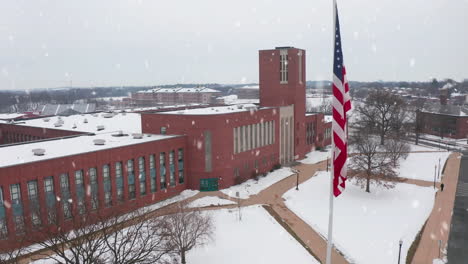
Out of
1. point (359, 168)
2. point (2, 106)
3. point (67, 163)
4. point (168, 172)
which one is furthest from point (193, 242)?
point (2, 106)

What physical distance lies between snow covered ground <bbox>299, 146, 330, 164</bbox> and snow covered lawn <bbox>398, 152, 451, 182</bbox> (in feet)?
40.5

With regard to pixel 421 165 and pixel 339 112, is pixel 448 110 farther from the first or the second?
pixel 339 112

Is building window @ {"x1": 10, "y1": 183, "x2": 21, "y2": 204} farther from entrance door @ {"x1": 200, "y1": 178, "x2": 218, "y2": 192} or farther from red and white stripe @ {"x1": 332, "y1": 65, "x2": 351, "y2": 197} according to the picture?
red and white stripe @ {"x1": 332, "y1": 65, "x2": 351, "y2": 197}

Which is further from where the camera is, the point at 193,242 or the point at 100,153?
the point at 100,153

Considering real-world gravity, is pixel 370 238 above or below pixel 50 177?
below

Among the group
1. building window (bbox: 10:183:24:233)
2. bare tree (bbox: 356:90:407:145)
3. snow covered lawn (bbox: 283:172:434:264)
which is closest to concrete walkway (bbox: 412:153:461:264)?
snow covered lawn (bbox: 283:172:434:264)

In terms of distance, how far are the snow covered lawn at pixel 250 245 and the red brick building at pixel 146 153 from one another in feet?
26.8

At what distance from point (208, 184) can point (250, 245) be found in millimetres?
16210

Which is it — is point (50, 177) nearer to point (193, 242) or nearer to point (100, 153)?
point (100, 153)

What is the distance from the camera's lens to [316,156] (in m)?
63.3

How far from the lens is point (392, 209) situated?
119 feet

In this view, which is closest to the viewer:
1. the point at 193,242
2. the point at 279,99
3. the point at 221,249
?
the point at 193,242

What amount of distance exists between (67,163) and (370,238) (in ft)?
85.7

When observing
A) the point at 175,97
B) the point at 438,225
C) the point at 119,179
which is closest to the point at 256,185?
the point at 119,179
